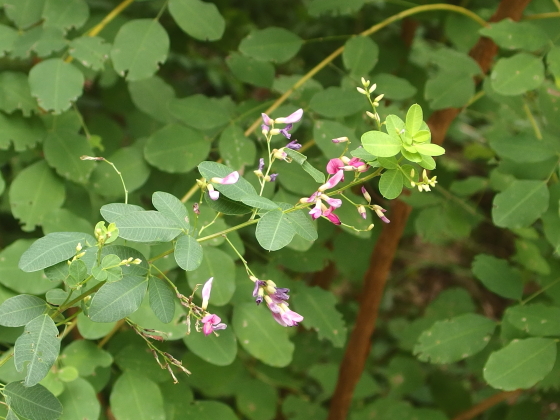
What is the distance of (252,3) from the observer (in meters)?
2.38

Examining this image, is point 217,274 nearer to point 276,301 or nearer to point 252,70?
point 276,301

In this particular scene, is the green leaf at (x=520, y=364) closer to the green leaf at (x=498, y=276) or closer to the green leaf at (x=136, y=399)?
the green leaf at (x=498, y=276)

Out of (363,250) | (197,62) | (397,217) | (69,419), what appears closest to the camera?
(69,419)

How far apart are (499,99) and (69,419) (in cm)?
111

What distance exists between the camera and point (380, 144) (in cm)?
73

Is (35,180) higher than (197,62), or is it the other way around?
(35,180)

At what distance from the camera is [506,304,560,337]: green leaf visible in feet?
3.69

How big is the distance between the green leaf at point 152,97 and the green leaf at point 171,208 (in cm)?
67

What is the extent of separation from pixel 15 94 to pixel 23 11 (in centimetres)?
19

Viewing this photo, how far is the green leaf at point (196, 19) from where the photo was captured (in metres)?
1.23

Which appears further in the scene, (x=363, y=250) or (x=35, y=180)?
(x=363, y=250)

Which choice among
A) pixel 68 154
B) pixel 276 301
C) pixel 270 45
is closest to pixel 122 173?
pixel 68 154

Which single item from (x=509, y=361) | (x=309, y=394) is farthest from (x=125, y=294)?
(x=309, y=394)

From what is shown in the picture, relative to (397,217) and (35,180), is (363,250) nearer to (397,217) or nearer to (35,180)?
(397,217)
